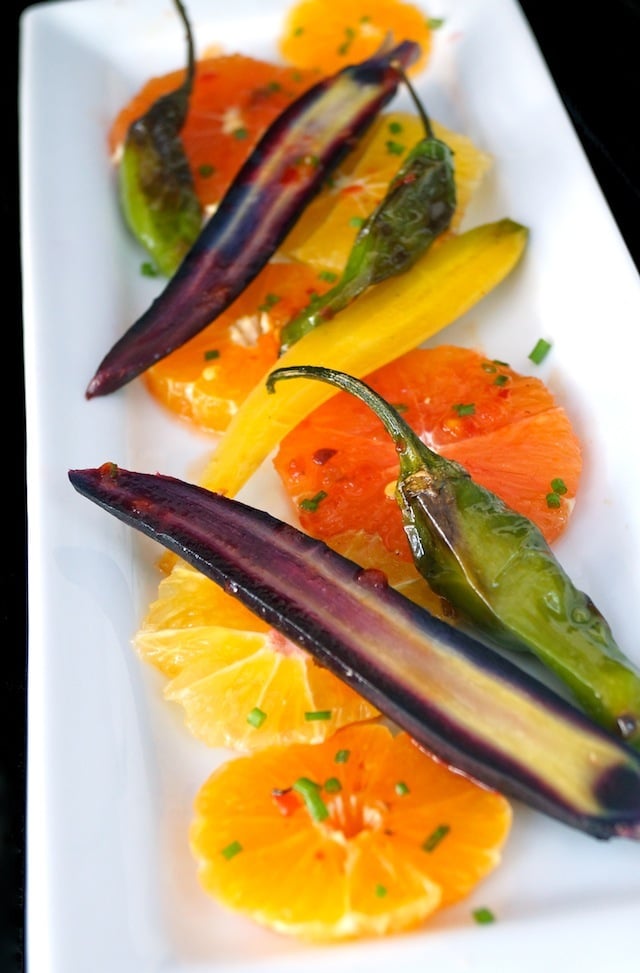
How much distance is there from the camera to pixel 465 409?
2811mm

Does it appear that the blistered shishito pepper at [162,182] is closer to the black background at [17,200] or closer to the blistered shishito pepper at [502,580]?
the black background at [17,200]

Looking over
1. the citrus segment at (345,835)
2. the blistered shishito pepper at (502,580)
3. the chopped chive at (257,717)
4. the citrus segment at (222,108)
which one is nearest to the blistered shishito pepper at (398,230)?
the blistered shishito pepper at (502,580)

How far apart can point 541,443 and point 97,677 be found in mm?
1222

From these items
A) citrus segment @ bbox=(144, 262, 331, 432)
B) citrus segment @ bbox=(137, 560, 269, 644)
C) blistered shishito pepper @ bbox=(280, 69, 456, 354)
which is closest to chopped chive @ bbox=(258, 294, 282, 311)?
citrus segment @ bbox=(144, 262, 331, 432)

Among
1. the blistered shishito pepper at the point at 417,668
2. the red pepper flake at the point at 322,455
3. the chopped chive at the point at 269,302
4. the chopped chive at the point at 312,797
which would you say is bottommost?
the chopped chive at the point at 312,797

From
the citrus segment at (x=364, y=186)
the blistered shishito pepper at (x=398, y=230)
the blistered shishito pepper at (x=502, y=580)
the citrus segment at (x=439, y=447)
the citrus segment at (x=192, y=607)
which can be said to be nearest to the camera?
the blistered shishito pepper at (x=502, y=580)

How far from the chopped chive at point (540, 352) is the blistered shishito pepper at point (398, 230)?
1.43ft

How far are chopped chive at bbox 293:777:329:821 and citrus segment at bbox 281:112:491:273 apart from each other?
1.75m

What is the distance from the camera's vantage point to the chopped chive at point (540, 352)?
121 inches

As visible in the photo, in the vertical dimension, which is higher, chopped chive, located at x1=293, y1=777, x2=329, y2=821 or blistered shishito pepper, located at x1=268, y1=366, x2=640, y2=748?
blistered shishito pepper, located at x1=268, y1=366, x2=640, y2=748

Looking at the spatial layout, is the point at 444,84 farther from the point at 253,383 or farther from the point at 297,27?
the point at 253,383

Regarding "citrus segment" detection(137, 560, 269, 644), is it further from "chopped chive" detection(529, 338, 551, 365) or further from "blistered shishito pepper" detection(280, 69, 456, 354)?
"chopped chive" detection(529, 338, 551, 365)

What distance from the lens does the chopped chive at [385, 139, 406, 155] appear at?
360cm

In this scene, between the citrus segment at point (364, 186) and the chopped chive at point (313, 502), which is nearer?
the chopped chive at point (313, 502)
